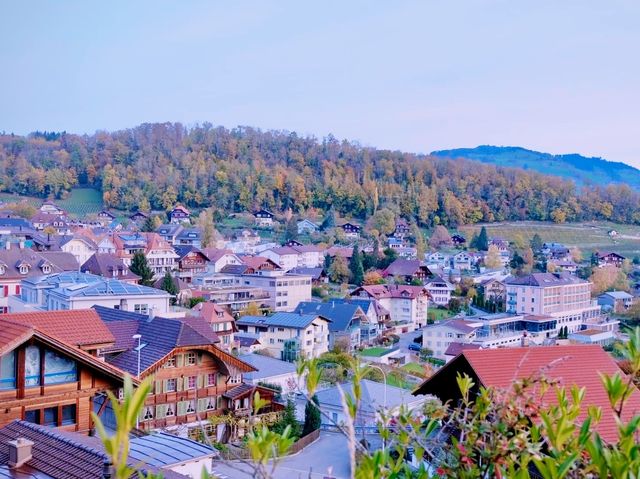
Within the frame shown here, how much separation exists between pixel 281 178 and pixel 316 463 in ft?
225

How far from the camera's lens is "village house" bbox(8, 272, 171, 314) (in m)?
21.5

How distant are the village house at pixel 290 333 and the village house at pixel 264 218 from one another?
134 ft

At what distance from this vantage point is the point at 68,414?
8.20m

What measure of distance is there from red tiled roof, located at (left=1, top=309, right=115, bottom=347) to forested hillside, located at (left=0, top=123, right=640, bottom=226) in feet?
209

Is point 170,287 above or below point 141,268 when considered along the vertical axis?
below

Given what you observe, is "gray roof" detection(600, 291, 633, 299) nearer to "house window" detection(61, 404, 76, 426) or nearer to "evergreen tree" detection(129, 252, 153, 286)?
"evergreen tree" detection(129, 252, 153, 286)

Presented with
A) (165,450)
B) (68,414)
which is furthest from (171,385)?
(165,450)

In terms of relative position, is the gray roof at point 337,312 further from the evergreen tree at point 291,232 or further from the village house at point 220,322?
the evergreen tree at point 291,232

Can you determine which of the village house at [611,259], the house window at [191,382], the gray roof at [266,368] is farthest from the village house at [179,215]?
the house window at [191,382]

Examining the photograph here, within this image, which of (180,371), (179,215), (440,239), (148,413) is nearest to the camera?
(148,413)

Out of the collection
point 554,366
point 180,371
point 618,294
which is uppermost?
point 554,366

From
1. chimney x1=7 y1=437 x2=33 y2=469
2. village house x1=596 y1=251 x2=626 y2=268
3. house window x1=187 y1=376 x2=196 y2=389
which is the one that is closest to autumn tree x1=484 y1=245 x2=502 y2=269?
village house x1=596 y1=251 x2=626 y2=268

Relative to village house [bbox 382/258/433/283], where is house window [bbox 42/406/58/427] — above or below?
above

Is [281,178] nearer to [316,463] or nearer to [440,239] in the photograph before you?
[440,239]
